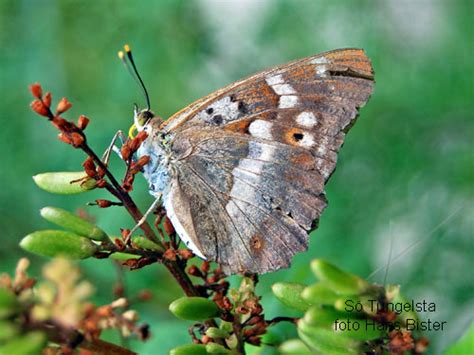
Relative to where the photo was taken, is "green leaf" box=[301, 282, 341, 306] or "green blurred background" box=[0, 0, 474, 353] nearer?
"green leaf" box=[301, 282, 341, 306]

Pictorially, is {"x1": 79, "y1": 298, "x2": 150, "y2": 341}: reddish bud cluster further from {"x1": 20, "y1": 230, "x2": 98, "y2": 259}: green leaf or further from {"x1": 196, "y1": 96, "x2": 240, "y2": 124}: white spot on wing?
{"x1": 196, "y1": 96, "x2": 240, "y2": 124}: white spot on wing

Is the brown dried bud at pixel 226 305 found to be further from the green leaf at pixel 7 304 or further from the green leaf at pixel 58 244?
the green leaf at pixel 7 304

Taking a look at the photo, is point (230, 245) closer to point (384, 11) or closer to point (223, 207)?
point (223, 207)

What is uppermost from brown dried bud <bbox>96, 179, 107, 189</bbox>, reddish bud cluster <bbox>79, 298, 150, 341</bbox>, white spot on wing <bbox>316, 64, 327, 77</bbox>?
white spot on wing <bbox>316, 64, 327, 77</bbox>

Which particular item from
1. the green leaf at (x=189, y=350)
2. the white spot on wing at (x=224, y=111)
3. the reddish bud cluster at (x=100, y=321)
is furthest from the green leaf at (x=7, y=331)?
the white spot on wing at (x=224, y=111)

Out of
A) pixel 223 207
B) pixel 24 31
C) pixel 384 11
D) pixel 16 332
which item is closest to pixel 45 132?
pixel 24 31

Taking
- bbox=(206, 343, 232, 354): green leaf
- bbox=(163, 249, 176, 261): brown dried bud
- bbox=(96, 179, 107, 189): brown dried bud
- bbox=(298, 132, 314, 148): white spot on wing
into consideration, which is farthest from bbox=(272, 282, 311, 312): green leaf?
bbox=(298, 132, 314, 148): white spot on wing

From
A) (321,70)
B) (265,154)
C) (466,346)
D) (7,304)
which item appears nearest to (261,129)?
Answer: (265,154)

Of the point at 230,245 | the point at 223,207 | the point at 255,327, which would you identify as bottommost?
the point at 255,327
